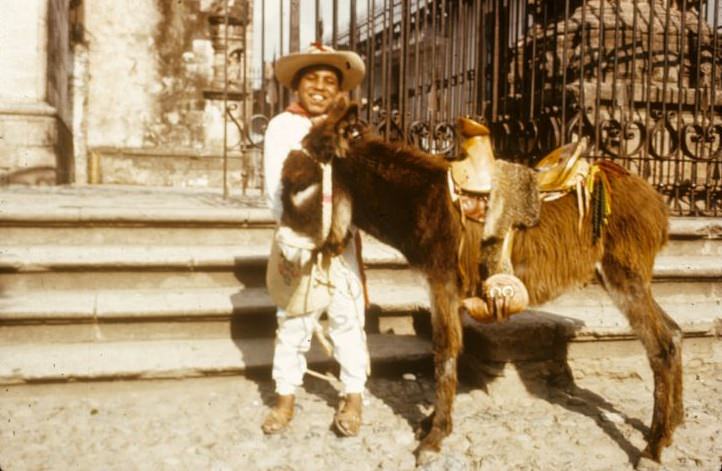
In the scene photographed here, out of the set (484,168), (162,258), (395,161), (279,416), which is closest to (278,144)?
(395,161)

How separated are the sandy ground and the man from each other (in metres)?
0.15

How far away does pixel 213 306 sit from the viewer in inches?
169

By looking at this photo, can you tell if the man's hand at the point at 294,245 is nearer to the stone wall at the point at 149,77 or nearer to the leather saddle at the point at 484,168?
the leather saddle at the point at 484,168

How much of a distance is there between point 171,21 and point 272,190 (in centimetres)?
1247

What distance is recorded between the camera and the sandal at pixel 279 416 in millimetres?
3371

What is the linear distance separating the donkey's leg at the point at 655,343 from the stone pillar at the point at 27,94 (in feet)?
25.9

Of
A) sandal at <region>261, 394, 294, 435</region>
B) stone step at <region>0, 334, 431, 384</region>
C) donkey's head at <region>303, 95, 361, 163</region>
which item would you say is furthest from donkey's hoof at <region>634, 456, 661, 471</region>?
donkey's head at <region>303, 95, 361, 163</region>

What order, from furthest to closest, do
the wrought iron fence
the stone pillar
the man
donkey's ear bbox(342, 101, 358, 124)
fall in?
the stone pillar → the wrought iron fence → the man → donkey's ear bbox(342, 101, 358, 124)

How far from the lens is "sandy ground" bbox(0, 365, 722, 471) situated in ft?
10.1

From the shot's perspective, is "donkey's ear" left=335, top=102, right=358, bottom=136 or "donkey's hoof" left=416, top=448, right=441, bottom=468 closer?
"donkey's ear" left=335, top=102, right=358, bottom=136

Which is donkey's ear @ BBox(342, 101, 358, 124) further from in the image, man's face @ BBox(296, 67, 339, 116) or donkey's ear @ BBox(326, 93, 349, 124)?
man's face @ BBox(296, 67, 339, 116)

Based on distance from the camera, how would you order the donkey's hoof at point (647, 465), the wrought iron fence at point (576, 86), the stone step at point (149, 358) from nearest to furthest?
the donkey's hoof at point (647, 465), the stone step at point (149, 358), the wrought iron fence at point (576, 86)

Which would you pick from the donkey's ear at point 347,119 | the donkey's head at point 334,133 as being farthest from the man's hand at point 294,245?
the donkey's ear at point 347,119

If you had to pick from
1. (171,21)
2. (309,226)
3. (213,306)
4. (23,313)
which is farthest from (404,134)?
(171,21)
